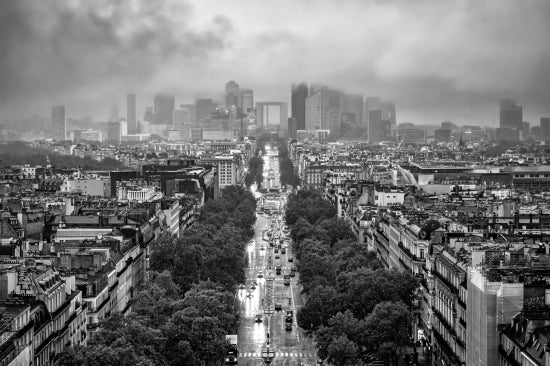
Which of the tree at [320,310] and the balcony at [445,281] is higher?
the balcony at [445,281]

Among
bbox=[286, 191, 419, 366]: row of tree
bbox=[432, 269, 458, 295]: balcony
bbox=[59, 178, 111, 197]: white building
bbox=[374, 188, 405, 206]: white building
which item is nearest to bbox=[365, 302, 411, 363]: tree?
bbox=[286, 191, 419, 366]: row of tree

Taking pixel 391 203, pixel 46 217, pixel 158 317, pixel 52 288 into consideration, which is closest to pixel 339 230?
pixel 391 203

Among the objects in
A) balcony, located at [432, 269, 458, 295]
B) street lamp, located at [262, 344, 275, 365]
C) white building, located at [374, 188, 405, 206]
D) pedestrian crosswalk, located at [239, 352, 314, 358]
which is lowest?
pedestrian crosswalk, located at [239, 352, 314, 358]

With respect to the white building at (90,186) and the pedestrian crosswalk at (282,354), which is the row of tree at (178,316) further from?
the white building at (90,186)

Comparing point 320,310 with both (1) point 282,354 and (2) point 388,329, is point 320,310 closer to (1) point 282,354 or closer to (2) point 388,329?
(1) point 282,354

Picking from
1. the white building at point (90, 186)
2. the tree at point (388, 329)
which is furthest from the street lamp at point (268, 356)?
the white building at point (90, 186)

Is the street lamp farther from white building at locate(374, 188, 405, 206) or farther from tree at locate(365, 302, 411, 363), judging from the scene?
white building at locate(374, 188, 405, 206)

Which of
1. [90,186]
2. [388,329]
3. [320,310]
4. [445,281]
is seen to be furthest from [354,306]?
[90,186]
